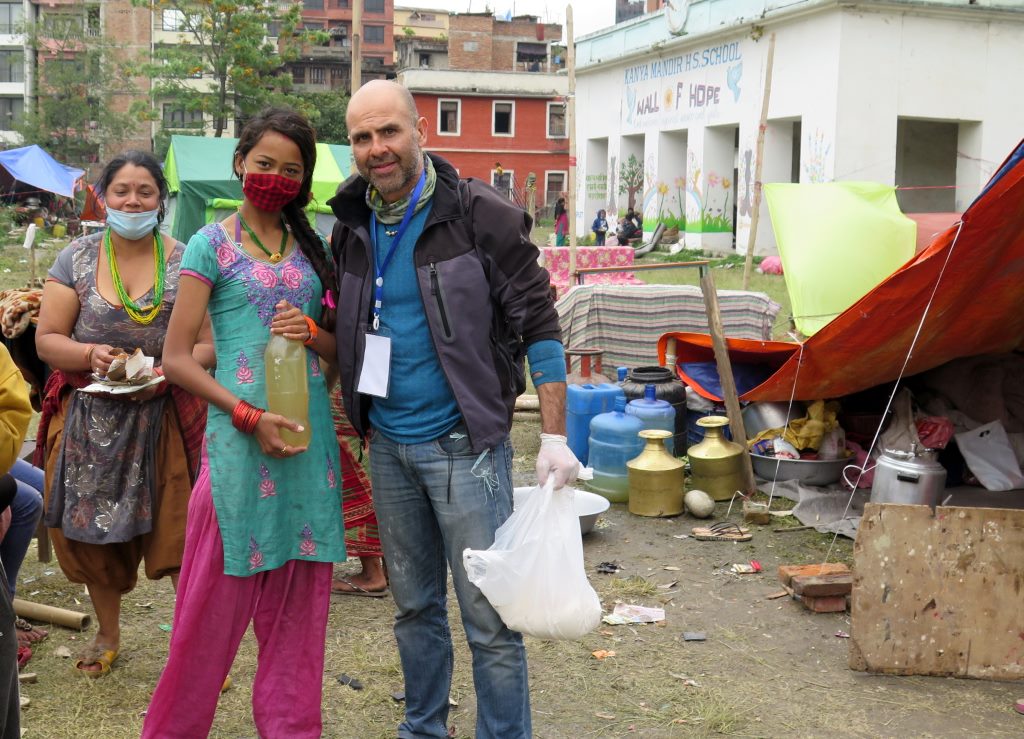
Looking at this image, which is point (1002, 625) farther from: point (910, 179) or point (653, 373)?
point (910, 179)

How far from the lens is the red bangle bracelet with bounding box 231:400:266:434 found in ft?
8.01

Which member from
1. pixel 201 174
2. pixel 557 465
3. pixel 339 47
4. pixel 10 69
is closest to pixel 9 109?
pixel 10 69

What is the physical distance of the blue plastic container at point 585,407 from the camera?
21.1 ft

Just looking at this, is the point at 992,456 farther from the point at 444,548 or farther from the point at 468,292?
the point at 468,292

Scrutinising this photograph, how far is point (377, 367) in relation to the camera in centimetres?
252

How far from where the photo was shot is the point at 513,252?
2520 mm

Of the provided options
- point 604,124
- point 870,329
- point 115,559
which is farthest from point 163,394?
point 604,124

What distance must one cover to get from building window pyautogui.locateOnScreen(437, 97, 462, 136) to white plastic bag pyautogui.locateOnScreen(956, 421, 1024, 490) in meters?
36.2

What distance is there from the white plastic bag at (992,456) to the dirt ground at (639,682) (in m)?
2.09

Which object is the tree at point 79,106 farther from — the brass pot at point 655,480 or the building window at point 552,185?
the brass pot at point 655,480

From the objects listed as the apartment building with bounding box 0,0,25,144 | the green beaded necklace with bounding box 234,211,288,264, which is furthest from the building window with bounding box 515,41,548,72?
the green beaded necklace with bounding box 234,211,288,264

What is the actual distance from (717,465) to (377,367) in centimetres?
362

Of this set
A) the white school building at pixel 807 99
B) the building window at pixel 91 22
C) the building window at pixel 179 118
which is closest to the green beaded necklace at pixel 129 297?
the white school building at pixel 807 99

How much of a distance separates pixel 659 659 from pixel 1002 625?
47.3 inches
